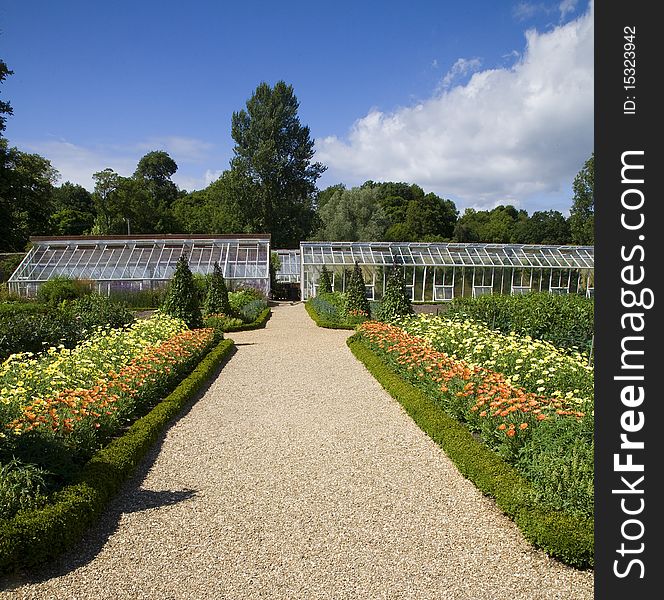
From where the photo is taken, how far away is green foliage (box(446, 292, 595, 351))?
11.5 m

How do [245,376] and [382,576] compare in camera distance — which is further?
[245,376]

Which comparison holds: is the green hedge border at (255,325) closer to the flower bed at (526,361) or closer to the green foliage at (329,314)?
the green foliage at (329,314)

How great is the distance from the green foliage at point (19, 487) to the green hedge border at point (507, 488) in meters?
3.66

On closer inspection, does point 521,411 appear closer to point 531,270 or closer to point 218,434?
point 218,434

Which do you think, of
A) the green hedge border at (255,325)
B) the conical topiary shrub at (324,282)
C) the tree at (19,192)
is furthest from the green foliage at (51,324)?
the tree at (19,192)

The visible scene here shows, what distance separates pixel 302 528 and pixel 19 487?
2196 mm

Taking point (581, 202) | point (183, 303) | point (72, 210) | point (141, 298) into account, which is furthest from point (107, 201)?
point (581, 202)

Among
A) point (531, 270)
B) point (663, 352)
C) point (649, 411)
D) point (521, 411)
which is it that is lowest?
point (521, 411)

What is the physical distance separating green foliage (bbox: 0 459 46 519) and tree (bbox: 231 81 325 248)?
124 ft

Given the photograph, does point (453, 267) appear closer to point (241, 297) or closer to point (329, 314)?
point (329, 314)

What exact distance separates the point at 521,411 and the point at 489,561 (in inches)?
81.5

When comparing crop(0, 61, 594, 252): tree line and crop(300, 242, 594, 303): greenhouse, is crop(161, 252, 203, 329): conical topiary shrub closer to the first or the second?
crop(300, 242, 594, 303): greenhouse

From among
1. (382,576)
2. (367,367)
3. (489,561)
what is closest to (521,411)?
(489,561)

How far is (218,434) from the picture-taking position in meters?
6.96
